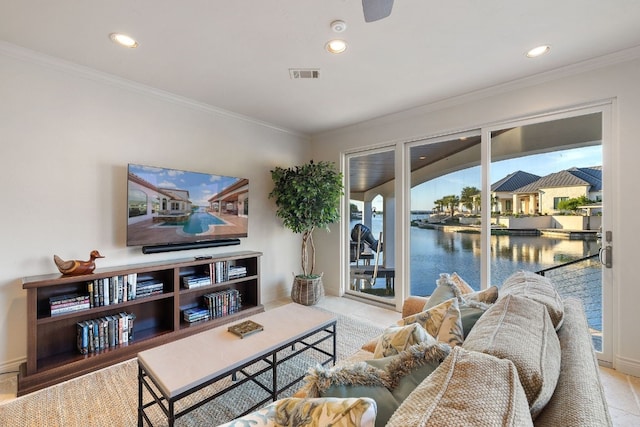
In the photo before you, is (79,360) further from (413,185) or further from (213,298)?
(413,185)

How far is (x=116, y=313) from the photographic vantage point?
8.43 ft

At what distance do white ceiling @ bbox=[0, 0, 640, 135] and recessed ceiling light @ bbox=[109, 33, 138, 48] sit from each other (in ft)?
0.17

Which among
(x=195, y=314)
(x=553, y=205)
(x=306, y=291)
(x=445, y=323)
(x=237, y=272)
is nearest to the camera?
(x=445, y=323)

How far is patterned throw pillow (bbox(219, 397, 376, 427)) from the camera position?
62 centimetres

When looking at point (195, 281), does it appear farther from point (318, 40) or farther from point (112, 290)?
point (318, 40)

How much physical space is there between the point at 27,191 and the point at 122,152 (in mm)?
764

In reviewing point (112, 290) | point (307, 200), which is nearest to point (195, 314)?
point (112, 290)

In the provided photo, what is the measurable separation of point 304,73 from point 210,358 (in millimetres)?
2372

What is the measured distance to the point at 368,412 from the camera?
62 cm

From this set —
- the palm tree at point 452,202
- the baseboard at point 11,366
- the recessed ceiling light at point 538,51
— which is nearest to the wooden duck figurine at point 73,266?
the baseboard at point 11,366

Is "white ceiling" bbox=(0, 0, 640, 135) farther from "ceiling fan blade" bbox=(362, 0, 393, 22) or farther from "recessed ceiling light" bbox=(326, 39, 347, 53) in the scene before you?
"ceiling fan blade" bbox=(362, 0, 393, 22)

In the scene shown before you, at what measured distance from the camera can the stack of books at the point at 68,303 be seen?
2.13 meters

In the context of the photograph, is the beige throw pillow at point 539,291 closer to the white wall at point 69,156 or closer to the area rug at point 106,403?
the area rug at point 106,403

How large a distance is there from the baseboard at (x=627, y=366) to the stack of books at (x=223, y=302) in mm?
3555
